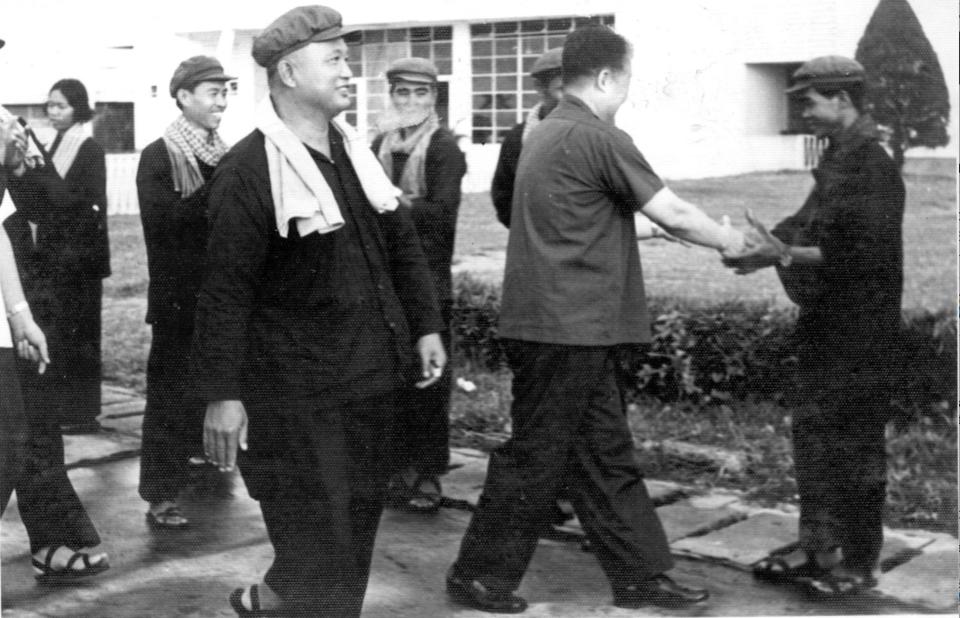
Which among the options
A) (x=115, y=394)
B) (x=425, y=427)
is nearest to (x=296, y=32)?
(x=425, y=427)

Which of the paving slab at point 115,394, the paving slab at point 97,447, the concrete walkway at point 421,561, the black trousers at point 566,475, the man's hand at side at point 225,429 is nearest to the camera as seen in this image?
the man's hand at side at point 225,429

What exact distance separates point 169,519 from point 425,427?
3.44 ft

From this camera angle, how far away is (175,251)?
14.8 feet

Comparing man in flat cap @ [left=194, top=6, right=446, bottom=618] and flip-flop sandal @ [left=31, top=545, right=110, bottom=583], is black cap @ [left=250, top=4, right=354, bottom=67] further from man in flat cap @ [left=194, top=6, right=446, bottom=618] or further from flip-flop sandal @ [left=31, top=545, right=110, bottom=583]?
flip-flop sandal @ [left=31, top=545, right=110, bottom=583]

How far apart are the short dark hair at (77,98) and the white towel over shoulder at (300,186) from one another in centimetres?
125

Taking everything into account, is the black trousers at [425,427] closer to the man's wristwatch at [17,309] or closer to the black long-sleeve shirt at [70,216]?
the black long-sleeve shirt at [70,216]

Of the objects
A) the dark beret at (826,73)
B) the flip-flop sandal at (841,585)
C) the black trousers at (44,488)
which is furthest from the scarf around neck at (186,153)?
the flip-flop sandal at (841,585)

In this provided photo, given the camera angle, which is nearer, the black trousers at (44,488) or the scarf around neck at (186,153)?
the black trousers at (44,488)

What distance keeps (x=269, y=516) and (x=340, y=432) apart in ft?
1.01

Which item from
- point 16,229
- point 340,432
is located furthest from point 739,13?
point 16,229

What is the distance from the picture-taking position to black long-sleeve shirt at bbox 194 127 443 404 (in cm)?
327

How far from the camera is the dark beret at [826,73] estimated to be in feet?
13.8

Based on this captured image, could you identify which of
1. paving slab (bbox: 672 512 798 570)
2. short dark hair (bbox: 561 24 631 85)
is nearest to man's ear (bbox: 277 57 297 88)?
short dark hair (bbox: 561 24 631 85)

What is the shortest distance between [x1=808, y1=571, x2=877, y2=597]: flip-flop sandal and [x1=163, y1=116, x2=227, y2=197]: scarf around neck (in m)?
2.51
